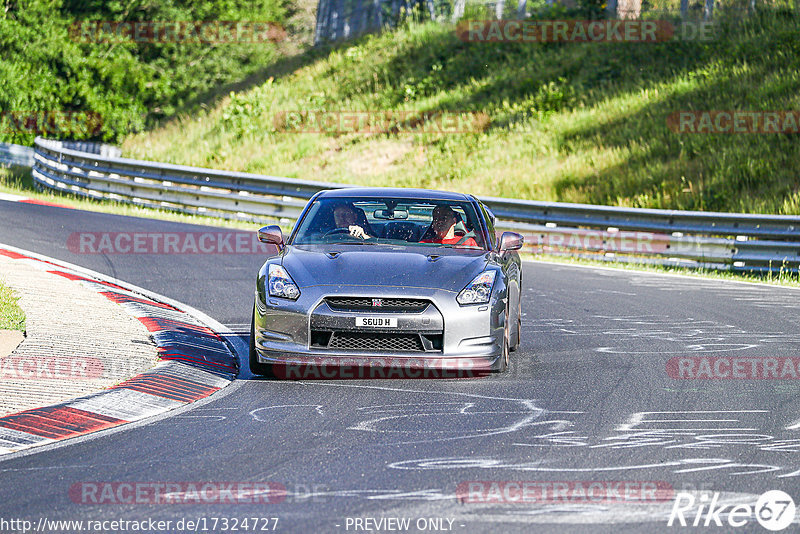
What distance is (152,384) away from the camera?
7.90 metres

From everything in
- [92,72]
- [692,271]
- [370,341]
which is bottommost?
[692,271]

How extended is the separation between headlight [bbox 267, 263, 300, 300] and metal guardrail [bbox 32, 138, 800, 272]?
11.1m

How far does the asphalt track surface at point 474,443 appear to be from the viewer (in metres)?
5.05

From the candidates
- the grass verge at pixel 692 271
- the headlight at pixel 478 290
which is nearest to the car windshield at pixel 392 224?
the headlight at pixel 478 290

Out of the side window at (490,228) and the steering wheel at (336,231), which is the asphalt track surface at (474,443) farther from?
the steering wheel at (336,231)

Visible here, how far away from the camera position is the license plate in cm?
795

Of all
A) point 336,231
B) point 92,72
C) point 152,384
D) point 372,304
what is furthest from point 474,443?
point 92,72

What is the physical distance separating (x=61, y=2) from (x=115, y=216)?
2544cm

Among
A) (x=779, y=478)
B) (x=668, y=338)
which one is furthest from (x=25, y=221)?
(x=779, y=478)

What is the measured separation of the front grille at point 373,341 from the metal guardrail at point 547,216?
1084cm

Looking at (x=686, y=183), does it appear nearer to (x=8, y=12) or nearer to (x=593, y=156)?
(x=593, y=156)

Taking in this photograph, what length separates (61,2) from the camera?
143ft

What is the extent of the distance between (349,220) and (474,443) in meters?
3.47

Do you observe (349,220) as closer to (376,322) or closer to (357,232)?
(357,232)
